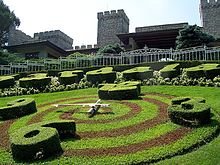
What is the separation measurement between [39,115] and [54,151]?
477 cm

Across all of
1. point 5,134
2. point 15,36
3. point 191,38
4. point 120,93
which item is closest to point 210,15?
point 191,38

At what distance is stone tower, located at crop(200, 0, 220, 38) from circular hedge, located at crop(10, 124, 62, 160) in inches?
1691

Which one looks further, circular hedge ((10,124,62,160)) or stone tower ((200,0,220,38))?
stone tower ((200,0,220,38))

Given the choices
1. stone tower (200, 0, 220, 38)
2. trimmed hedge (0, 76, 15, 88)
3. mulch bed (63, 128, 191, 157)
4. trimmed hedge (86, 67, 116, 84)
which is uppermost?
stone tower (200, 0, 220, 38)

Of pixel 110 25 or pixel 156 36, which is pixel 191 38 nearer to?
pixel 156 36

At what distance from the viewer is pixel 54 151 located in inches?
367

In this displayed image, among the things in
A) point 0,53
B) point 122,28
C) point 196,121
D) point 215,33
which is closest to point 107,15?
point 122,28

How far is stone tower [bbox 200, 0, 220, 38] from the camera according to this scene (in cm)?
4819

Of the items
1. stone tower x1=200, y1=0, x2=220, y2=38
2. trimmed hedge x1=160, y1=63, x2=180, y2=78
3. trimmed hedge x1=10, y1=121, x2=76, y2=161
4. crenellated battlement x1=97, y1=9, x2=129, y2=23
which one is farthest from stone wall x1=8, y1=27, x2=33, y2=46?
trimmed hedge x1=10, y1=121, x2=76, y2=161

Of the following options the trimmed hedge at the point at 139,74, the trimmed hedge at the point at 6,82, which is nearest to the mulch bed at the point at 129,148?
the trimmed hedge at the point at 139,74

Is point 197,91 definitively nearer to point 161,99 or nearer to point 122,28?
point 161,99

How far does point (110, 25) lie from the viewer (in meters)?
52.6

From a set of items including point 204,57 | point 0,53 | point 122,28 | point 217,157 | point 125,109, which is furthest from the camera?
point 122,28

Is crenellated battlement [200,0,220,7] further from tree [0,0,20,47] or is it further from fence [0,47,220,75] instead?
tree [0,0,20,47]
